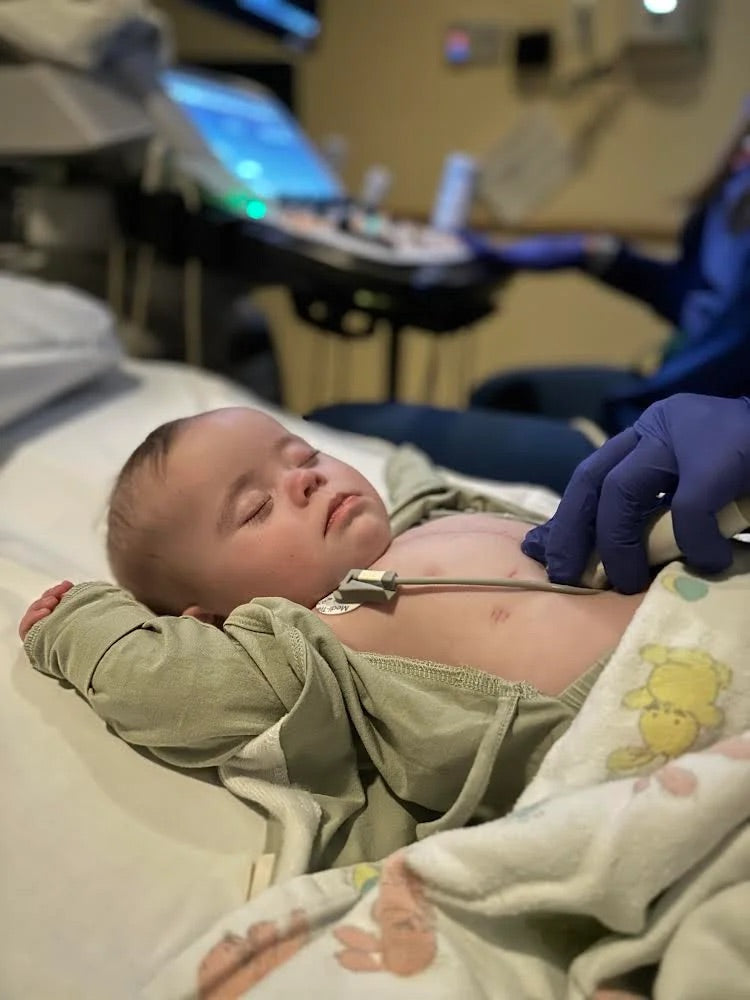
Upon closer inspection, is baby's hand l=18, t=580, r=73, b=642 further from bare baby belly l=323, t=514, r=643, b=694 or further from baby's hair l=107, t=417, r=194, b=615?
bare baby belly l=323, t=514, r=643, b=694

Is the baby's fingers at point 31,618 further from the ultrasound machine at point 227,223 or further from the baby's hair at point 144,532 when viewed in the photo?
the ultrasound machine at point 227,223

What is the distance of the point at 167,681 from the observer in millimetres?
604

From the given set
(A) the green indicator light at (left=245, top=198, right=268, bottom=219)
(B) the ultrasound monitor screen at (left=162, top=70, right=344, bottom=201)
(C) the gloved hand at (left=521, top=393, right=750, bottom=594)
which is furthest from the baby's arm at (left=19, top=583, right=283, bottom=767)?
(B) the ultrasound monitor screen at (left=162, top=70, right=344, bottom=201)

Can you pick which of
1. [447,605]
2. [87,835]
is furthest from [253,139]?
[87,835]

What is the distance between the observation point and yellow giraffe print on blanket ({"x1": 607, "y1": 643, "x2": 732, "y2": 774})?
541 mm

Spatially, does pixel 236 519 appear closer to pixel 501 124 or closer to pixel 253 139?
pixel 253 139

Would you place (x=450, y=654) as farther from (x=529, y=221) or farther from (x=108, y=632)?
(x=529, y=221)

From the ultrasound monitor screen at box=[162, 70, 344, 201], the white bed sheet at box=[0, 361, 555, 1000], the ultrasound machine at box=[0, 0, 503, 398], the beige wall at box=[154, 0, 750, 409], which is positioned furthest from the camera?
the beige wall at box=[154, 0, 750, 409]

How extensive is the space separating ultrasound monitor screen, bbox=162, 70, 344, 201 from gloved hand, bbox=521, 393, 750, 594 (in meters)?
1.19

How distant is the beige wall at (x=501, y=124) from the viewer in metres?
2.17

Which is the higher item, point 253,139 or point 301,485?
point 253,139

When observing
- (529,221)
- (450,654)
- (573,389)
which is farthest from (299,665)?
(529,221)

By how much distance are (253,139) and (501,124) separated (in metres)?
0.87

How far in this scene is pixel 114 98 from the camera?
134cm
